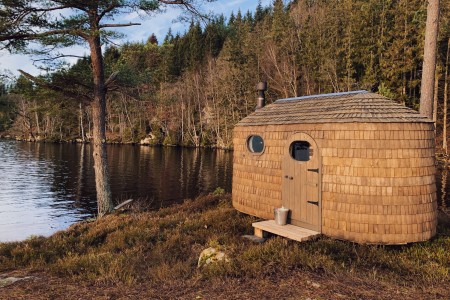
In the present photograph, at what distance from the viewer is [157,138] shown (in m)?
55.5

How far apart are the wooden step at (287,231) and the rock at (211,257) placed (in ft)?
5.40

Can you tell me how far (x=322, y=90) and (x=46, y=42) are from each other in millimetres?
30088

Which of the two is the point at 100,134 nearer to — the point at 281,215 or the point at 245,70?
the point at 281,215

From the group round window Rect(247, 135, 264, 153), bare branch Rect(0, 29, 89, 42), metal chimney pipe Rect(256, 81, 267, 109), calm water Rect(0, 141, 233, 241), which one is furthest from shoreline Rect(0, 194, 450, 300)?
bare branch Rect(0, 29, 89, 42)

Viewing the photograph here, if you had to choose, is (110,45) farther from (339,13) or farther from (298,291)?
(339,13)

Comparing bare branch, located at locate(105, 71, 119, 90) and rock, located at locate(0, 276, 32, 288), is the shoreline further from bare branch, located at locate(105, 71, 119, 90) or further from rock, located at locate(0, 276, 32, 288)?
bare branch, located at locate(105, 71, 119, 90)

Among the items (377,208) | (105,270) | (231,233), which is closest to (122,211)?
(231,233)

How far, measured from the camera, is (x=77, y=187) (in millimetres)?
20312

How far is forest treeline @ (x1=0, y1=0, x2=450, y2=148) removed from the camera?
511 inches

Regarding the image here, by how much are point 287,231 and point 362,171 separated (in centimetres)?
207

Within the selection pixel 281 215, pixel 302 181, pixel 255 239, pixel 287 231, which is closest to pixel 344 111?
pixel 302 181

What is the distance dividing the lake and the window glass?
9624mm

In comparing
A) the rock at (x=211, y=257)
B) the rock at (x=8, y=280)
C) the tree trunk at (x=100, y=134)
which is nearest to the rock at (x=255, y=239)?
the rock at (x=211, y=257)

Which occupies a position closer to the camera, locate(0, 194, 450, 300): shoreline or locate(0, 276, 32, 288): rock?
locate(0, 194, 450, 300): shoreline
